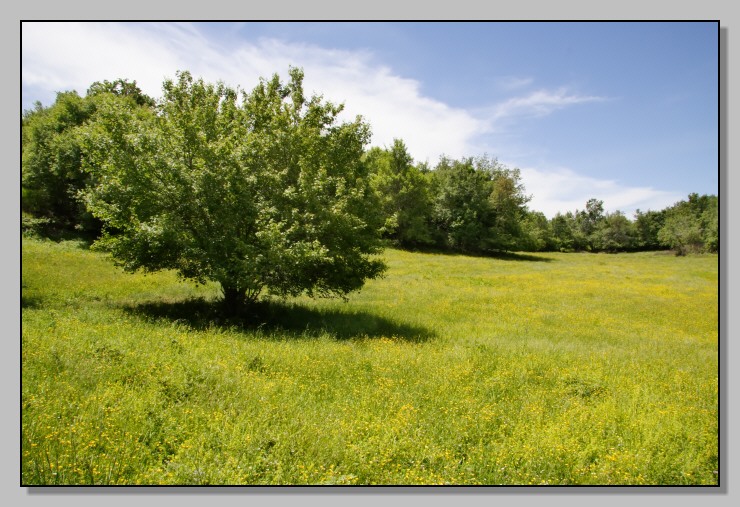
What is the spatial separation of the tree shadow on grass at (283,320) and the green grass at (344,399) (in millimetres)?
112

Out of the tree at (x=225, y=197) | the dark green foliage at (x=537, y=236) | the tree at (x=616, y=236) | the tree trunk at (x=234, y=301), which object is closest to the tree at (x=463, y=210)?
the dark green foliage at (x=537, y=236)

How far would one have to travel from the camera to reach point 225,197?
12.5 meters

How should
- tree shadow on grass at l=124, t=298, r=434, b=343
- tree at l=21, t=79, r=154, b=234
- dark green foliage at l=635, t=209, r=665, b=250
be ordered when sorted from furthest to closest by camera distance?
dark green foliage at l=635, t=209, r=665, b=250 < tree at l=21, t=79, r=154, b=234 < tree shadow on grass at l=124, t=298, r=434, b=343

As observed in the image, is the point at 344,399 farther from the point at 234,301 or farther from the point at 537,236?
the point at 537,236

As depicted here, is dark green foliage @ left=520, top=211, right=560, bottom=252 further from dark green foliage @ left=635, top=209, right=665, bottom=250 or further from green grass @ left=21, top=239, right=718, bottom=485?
green grass @ left=21, top=239, right=718, bottom=485

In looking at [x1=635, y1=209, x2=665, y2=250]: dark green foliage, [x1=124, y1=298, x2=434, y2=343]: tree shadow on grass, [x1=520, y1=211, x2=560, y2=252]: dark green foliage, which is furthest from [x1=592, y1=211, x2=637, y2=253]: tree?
[x1=124, y1=298, x2=434, y2=343]: tree shadow on grass

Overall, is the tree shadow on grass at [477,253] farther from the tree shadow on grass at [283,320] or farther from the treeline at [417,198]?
the tree shadow on grass at [283,320]

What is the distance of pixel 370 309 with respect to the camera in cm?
1719

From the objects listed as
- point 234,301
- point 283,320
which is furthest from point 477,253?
point 234,301

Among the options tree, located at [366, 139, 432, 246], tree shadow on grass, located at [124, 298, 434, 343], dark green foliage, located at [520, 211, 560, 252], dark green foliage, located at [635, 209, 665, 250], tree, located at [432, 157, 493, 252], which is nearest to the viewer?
tree shadow on grass, located at [124, 298, 434, 343]

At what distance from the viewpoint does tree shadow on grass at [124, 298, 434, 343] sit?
41.4 feet

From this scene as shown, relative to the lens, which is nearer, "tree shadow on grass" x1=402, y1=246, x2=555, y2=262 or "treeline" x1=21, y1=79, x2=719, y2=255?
"treeline" x1=21, y1=79, x2=719, y2=255

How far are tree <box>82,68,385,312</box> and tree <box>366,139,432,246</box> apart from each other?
128 ft
